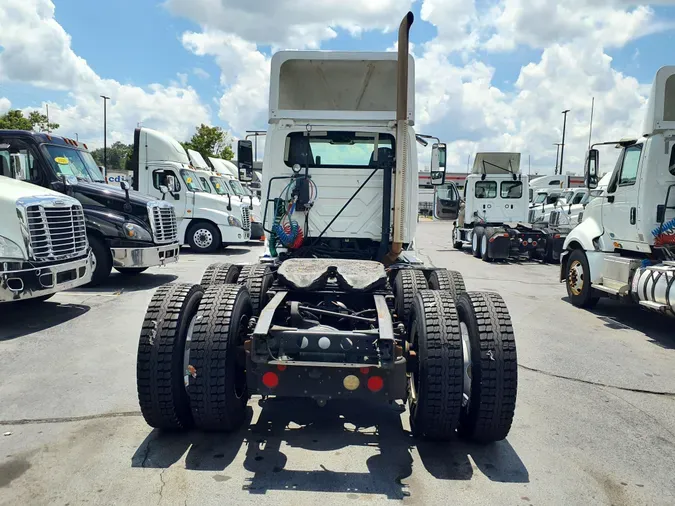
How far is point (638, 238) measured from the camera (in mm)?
7891

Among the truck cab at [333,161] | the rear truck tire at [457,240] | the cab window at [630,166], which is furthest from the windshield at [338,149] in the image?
the rear truck tire at [457,240]

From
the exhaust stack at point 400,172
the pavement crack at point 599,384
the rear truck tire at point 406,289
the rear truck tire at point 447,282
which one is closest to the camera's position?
the rear truck tire at point 406,289

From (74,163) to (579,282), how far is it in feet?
30.7

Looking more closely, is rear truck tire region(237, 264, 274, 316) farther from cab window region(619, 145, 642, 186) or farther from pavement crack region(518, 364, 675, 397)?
cab window region(619, 145, 642, 186)

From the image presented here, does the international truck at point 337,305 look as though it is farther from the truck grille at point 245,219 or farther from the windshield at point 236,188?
the windshield at point 236,188

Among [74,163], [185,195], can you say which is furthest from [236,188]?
[74,163]

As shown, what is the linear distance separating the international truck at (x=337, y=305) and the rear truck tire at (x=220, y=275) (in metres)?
0.02

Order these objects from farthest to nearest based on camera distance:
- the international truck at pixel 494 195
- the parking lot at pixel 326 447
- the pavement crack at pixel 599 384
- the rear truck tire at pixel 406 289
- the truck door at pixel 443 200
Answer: the truck door at pixel 443 200 < the international truck at pixel 494 195 < the pavement crack at pixel 599 384 < the rear truck tire at pixel 406 289 < the parking lot at pixel 326 447

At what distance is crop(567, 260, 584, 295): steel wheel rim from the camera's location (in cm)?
941

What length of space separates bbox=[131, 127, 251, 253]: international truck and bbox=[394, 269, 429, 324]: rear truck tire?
11.8 meters

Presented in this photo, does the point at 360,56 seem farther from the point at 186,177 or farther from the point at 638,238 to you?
the point at 186,177

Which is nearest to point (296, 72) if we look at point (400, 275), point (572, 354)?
point (400, 275)

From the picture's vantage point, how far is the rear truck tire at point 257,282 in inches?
196

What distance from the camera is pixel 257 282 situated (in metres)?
5.07
